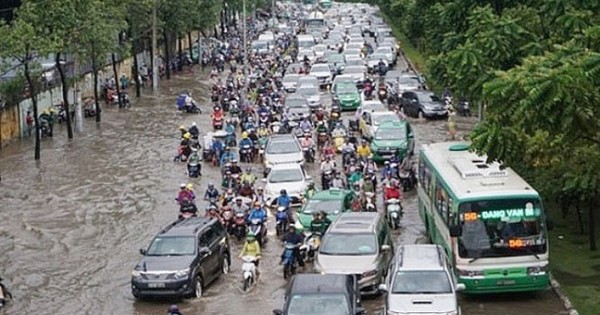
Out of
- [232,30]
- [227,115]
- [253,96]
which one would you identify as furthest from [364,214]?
[232,30]

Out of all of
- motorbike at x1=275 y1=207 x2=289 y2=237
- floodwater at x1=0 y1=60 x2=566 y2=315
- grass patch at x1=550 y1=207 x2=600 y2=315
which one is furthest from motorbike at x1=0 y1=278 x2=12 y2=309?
grass patch at x1=550 y1=207 x2=600 y2=315

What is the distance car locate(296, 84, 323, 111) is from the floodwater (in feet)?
16.4

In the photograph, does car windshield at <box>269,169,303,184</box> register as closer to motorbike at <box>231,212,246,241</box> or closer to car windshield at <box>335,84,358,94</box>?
motorbike at <box>231,212,246,241</box>

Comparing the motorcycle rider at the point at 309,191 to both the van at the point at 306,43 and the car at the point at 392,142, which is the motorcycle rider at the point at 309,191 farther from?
the van at the point at 306,43

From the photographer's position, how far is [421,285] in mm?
20016

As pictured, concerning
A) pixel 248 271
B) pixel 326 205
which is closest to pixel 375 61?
pixel 326 205

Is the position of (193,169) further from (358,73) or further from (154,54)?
(154,54)

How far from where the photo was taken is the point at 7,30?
42656 millimetres

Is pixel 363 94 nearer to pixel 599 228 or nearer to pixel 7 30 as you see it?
pixel 7 30

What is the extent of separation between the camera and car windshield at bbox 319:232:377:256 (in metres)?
23.3

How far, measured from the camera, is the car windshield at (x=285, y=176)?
34.0 meters

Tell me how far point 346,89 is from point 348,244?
34.1 m

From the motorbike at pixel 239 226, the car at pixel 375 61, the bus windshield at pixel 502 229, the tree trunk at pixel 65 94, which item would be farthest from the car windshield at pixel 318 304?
the car at pixel 375 61

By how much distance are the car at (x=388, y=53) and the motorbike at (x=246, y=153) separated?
109 feet
